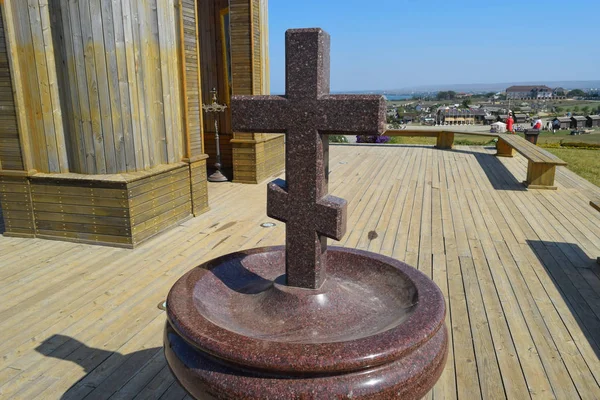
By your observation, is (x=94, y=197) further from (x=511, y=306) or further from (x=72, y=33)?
(x=511, y=306)

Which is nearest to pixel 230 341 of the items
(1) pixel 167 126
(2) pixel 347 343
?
(2) pixel 347 343

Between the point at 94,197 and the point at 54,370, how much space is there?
8.28 feet

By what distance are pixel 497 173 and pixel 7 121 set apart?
9058 millimetres

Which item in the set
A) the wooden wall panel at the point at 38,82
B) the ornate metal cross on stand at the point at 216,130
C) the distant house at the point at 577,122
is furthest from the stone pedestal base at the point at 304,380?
the distant house at the point at 577,122

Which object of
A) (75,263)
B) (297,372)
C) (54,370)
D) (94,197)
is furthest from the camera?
(94,197)

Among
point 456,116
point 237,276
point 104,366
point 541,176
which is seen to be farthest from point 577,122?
point 104,366

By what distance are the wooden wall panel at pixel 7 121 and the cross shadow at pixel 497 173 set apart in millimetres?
7688

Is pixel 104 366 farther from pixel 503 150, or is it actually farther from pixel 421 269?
pixel 503 150

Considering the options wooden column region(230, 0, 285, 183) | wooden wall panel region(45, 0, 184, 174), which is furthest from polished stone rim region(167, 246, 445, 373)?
wooden column region(230, 0, 285, 183)

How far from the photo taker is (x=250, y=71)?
8094 millimetres

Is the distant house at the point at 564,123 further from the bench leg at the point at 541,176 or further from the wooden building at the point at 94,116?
the wooden building at the point at 94,116

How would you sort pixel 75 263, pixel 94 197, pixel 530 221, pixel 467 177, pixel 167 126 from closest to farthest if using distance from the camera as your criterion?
pixel 75 263 < pixel 94 197 < pixel 167 126 < pixel 530 221 < pixel 467 177

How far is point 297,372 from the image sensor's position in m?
1.59

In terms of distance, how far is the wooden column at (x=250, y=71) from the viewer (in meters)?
7.88
